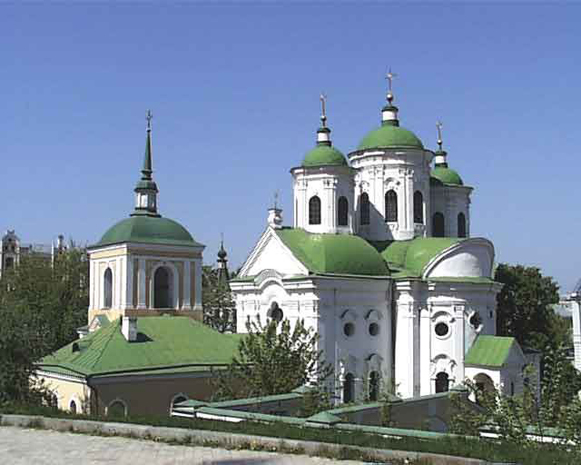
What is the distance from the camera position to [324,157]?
111 ft

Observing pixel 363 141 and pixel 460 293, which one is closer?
pixel 460 293

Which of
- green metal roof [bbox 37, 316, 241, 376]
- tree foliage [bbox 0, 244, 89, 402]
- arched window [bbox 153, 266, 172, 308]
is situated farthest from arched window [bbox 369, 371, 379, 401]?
tree foliage [bbox 0, 244, 89, 402]

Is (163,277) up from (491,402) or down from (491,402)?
up

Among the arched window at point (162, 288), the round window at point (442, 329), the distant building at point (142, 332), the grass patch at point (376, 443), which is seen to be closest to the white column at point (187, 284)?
the distant building at point (142, 332)

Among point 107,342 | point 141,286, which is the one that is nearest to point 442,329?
point 141,286

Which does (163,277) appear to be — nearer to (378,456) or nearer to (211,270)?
(378,456)

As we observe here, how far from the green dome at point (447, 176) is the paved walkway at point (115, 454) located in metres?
30.1

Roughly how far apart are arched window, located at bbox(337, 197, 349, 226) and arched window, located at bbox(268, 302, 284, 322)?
205 inches

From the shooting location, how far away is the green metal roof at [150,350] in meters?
23.7

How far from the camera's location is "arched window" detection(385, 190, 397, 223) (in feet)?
114

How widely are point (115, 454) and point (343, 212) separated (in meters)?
23.6

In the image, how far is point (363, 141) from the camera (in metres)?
36.4

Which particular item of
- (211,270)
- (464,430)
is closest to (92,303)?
(464,430)

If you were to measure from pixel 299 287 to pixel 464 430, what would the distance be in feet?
50.4
